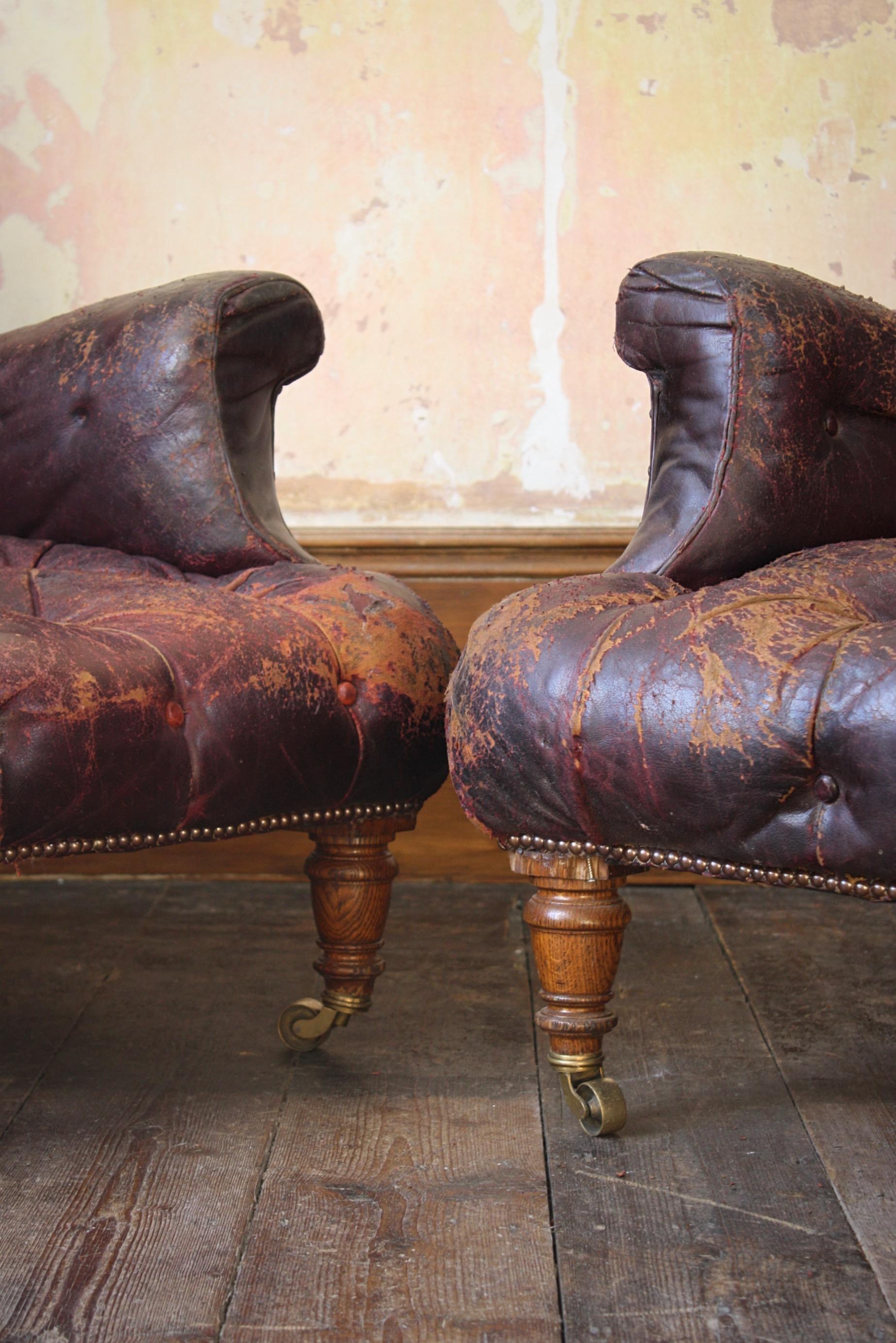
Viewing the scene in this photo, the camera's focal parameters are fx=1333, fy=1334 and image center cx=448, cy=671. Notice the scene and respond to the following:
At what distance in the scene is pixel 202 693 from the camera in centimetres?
107

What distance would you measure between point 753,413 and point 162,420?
1.88 feet

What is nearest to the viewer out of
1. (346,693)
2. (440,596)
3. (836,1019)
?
(346,693)

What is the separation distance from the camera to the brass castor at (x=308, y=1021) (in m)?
1.32

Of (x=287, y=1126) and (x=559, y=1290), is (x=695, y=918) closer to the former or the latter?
(x=287, y=1126)

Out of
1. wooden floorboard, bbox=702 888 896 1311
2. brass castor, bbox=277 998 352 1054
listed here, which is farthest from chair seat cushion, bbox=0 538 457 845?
wooden floorboard, bbox=702 888 896 1311

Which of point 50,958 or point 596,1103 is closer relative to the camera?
point 596,1103

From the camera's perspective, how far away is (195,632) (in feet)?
3.64

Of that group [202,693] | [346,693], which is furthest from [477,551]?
[202,693]

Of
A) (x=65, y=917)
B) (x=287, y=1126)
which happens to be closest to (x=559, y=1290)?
(x=287, y=1126)

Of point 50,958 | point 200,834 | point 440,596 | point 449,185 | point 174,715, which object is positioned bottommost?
point 50,958

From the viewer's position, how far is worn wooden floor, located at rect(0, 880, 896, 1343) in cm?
86

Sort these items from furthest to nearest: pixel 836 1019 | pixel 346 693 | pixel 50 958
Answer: pixel 50 958 → pixel 836 1019 → pixel 346 693

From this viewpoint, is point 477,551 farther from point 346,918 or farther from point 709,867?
point 709,867

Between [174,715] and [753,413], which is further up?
[753,413]
